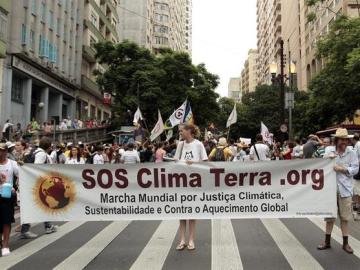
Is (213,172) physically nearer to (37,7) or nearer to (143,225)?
(143,225)

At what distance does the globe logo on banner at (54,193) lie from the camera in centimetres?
798

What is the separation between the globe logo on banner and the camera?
7980mm

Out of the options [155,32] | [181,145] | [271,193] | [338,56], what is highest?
[155,32]

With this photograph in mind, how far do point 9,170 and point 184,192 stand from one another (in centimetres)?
268

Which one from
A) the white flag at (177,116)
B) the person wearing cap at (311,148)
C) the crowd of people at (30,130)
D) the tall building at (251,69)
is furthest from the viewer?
the tall building at (251,69)

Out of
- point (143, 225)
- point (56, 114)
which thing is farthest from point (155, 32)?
point (143, 225)

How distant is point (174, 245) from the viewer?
8.03 meters

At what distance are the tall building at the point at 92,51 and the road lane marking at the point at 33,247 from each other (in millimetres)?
44961

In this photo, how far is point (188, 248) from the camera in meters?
7.65

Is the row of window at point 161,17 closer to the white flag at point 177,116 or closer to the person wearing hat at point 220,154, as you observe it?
the white flag at point 177,116

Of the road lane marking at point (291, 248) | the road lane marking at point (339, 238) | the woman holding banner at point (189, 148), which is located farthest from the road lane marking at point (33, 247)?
the road lane marking at point (339, 238)

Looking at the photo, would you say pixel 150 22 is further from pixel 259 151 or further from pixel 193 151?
pixel 193 151

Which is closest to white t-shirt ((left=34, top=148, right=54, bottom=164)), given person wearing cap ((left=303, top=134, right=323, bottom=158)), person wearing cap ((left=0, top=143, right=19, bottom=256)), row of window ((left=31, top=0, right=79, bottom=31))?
person wearing cap ((left=0, top=143, right=19, bottom=256))

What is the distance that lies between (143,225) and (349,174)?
4.13 meters
